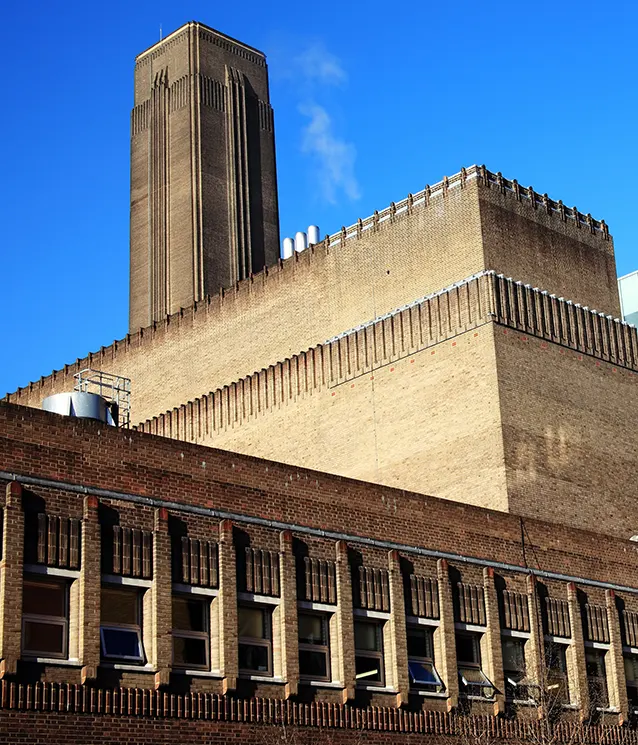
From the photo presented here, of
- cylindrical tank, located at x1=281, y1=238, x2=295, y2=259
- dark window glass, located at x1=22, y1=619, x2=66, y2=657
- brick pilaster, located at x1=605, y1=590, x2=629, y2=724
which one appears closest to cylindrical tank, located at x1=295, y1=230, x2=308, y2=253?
cylindrical tank, located at x1=281, y1=238, x2=295, y2=259

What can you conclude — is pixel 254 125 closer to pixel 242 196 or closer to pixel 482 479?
pixel 242 196

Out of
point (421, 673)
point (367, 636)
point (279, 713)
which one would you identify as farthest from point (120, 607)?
point (421, 673)

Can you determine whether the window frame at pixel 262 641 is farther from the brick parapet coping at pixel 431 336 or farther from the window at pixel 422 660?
the brick parapet coping at pixel 431 336

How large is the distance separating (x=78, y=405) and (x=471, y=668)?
10.8 metres

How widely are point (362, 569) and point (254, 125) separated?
194 feet

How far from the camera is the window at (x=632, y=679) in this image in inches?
1348

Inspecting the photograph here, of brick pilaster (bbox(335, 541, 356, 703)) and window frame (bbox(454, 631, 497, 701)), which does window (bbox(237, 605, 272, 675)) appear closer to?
brick pilaster (bbox(335, 541, 356, 703))

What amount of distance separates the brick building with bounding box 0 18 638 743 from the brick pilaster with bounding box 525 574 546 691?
0.06m

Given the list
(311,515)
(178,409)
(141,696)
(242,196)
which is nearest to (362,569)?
(311,515)

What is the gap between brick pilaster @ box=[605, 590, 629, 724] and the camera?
33500 mm

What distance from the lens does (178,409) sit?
179ft

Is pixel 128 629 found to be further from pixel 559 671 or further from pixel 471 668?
pixel 559 671

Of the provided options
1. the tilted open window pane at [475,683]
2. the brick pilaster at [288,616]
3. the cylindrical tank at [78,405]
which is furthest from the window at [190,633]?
the tilted open window pane at [475,683]

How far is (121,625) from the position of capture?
24219 millimetres
